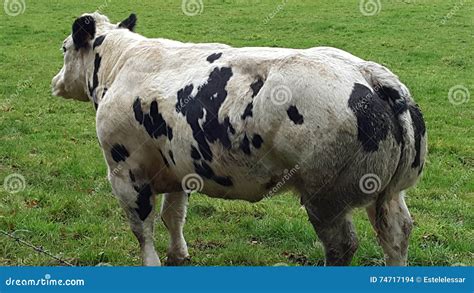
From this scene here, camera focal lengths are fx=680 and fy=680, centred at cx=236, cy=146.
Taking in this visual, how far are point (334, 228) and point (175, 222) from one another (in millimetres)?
2238

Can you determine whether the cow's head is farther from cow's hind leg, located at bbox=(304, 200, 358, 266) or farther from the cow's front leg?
cow's hind leg, located at bbox=(304, 200, 358, 266)

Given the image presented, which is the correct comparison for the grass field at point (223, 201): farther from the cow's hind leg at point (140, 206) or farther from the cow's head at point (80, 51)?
the cow's head at point (80, 51)

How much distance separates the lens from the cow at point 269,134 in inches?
179

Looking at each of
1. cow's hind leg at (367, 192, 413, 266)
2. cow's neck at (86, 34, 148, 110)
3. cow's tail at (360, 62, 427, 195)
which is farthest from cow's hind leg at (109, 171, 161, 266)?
cow's tail at (360, 62, 427, 195)

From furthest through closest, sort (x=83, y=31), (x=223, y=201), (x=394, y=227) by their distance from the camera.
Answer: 1. (x=223, y=201)
2. (x=83, y=31)
3. (x=394, y=227)

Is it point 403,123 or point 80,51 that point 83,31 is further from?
point 403,123

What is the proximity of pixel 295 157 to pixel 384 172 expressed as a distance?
626 millimetres

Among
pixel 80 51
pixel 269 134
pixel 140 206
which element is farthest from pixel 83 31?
pixel 269 134

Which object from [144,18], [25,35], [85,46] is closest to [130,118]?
[85,46]

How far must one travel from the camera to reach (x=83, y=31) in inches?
275

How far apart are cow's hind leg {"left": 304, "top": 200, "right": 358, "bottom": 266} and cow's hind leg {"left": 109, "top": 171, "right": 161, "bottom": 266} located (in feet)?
5.90

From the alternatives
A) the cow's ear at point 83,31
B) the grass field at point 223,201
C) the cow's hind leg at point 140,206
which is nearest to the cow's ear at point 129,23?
the cow's ear at point 83,31

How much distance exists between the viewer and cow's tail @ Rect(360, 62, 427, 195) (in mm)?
4672

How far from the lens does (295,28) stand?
80.5ft
